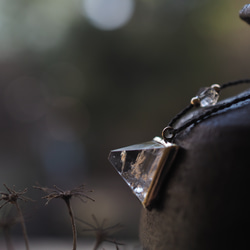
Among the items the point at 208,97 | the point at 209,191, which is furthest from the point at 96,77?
the point at 209,191

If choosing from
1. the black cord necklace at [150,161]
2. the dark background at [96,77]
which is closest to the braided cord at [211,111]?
the black cord necklace at [150,161]

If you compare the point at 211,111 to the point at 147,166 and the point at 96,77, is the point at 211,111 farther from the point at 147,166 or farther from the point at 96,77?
the point at 96,77

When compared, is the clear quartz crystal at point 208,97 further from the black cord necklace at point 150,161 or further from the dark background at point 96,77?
the dark background at point 96,77

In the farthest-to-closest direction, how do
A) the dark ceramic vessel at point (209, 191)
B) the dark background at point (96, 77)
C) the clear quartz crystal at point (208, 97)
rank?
the dark background at point (96, 77), the clear quartz crystal at point (208, 97), the dark ceramic vessel at point (209, 191)

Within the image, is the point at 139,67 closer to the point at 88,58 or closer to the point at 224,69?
the point at 88,58

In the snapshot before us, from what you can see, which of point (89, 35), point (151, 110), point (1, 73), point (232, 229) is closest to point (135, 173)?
point (232, 229)

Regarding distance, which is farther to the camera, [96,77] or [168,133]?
[96,77]
